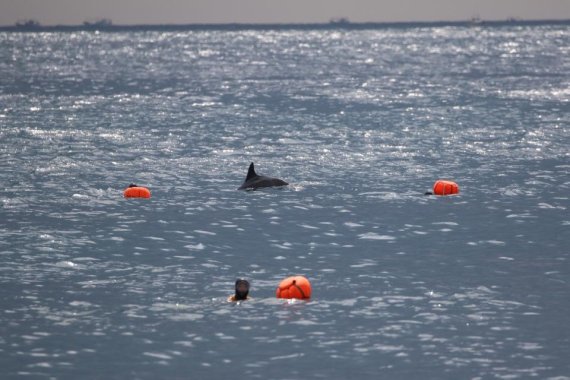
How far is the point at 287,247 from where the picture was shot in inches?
1158

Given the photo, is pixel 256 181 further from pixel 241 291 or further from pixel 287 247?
pixel 241 291

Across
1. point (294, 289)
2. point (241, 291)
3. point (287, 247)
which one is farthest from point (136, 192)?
point (294, 289)

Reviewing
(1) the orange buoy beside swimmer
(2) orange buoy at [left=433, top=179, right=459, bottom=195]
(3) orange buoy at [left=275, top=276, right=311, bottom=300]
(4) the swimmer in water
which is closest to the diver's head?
(4) the swimmer in water

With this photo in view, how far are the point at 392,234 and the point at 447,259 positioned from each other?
10.9 feet

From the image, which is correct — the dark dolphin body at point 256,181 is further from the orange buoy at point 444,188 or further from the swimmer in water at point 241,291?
the swimmer in water at point 241,291

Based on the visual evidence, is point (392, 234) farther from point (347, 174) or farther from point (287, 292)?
Result: point (347, 174)

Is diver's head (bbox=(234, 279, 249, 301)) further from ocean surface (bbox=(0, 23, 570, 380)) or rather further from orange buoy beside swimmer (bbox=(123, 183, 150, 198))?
orange buoy beside swimmer (bbox=(123, 183, 150, 198))

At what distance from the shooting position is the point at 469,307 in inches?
914

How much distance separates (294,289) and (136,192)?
46.5ft

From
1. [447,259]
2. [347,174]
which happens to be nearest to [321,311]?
[447,259]

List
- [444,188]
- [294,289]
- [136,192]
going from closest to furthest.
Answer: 1. [294,289]
2. [136,192]
3. [444,188]

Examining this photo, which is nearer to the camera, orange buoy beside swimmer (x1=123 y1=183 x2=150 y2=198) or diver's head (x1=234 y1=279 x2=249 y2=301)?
diver's head (x1=234 y1=279 x2=249 y2=301)

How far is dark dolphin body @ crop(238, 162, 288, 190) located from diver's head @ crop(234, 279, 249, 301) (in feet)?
48.1

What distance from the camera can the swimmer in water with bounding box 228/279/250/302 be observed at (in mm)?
23359
